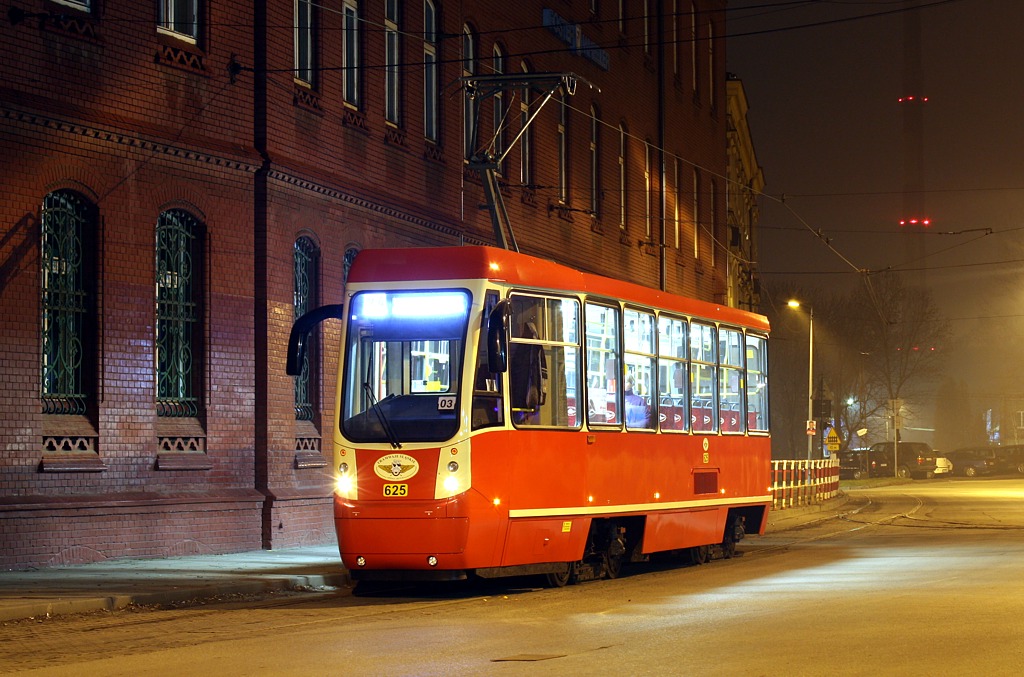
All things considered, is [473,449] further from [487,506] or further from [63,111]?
[63,111]

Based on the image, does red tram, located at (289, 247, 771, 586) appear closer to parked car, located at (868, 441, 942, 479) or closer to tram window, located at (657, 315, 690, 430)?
tram window, located at (657, 315, 690, 430)

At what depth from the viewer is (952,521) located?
3092 cm

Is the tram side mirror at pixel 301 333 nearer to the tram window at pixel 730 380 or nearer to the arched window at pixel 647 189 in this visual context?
the tram window at pixel 730 380

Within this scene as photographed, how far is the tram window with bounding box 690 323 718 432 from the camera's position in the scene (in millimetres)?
19734

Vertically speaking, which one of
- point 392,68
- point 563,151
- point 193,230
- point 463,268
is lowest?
point 463,268

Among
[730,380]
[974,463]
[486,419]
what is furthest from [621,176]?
[974,463]

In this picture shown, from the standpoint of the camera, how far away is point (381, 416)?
15023mm

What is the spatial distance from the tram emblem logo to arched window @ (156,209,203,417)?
6.00 m

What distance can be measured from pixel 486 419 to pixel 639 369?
11.4 ft

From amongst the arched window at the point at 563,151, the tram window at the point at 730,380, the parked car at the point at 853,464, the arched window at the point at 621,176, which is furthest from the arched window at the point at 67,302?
the parked car at the point at 853,464

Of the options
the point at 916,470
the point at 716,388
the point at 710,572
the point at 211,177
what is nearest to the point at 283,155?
the point at 211,177

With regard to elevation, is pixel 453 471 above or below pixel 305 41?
below

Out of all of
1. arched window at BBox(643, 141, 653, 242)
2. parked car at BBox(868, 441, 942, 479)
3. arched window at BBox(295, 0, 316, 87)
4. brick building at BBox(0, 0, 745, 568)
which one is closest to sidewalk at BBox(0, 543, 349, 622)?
brick building at BBox(0, 0, 745, 568)

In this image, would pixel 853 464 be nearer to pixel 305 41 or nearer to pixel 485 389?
Answer: pixel 305 41
